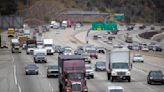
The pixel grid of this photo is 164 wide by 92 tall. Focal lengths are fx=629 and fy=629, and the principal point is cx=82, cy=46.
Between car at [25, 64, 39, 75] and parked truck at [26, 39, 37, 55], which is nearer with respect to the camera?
car at [25, 64, 39, 75]

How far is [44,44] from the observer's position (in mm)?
120500

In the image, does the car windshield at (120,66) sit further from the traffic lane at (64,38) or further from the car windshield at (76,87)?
the traffic lane at (64,38)

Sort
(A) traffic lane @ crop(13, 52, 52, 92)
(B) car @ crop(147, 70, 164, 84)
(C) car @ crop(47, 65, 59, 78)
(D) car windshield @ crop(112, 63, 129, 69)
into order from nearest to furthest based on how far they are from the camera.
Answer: (A) traffic lane @ crop(13, 52, 52, 92)
(B) car @ crop(147, 70, 164, 84)
(D) car windshield @ crop(112, 63, 129, 69)
(C) car @ crop(47, 65, 59, 78)

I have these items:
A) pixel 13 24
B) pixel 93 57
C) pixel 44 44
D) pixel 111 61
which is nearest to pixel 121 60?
pixel 111 61

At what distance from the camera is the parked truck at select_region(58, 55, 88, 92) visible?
43.6 meters

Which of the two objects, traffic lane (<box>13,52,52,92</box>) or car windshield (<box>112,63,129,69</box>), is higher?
car windshield (<box>112,63,129,69</box>)

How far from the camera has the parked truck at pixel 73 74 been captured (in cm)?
4364

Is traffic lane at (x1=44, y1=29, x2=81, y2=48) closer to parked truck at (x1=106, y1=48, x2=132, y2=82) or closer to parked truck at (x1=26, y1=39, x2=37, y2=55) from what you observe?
parked truck at (x1=26, y1=39, x2=37, y2=55)

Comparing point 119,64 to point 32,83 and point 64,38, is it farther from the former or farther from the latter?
point 64,38

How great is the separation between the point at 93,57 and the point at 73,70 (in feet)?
201

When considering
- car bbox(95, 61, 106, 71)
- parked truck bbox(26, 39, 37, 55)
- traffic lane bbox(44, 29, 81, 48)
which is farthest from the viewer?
traffic lane bbox(44, 29, 81, 48)

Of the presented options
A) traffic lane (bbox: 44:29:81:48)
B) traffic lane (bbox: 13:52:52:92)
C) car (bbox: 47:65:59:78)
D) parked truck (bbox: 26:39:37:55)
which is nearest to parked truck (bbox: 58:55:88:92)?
traffic lane (bbox: 13:52:52:92)

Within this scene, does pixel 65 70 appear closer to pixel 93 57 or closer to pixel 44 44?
pixel 93 57

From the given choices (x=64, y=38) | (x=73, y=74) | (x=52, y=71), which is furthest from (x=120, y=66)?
(x=64, y=38)
